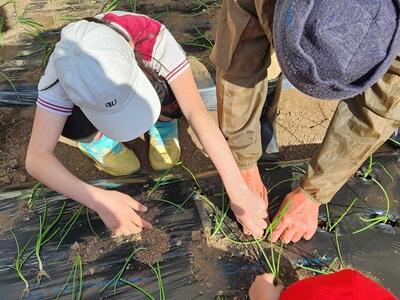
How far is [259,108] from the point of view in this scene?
5.36ft

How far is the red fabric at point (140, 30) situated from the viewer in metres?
1.59

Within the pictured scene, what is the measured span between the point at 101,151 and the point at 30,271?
60cm

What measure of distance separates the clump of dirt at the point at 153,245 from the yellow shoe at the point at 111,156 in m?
0.42

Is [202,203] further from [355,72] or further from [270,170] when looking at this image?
[355,72]

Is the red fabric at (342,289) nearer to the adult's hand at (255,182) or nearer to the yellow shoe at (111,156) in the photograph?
the adult's hand at (255,182)

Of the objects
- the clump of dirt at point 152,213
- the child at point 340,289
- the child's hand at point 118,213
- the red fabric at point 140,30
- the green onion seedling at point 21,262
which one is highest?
the red fabric at point 140,30

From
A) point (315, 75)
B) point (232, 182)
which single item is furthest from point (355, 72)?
point (232, 182)

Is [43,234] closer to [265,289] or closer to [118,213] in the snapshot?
[118,213]

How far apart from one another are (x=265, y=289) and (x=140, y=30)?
958mm

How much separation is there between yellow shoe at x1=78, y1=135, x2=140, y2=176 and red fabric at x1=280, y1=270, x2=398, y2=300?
3.28 feet

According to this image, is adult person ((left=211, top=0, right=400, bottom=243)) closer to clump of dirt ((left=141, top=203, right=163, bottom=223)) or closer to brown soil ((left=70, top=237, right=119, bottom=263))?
clump of dirt ((left=141, top=203, right=163, bottom=223))

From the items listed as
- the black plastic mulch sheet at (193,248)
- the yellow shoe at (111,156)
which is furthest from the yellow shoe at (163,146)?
the black plastic mulch sheet at (193,248)

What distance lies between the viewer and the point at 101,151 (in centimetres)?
195

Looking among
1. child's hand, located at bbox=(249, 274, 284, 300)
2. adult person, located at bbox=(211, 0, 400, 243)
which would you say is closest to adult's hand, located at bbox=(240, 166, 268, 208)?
adult person, located at bbox=(211, 0, 400, 243)
